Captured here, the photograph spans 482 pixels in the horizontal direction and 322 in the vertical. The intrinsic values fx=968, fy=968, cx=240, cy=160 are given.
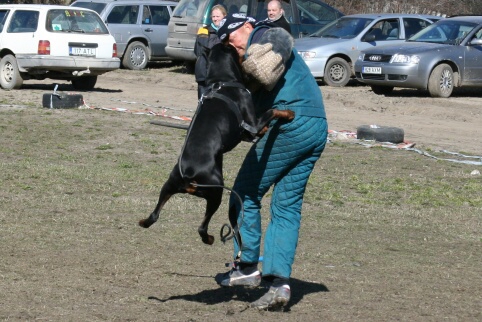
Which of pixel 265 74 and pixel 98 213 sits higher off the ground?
pixel 265 74

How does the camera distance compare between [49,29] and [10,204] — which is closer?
[10,204]

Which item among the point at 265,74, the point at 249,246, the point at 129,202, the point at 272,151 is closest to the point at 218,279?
the point at 249,246

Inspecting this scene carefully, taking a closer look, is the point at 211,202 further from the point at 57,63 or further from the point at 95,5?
the point at 95,5

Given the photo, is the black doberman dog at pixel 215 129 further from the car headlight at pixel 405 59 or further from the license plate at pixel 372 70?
A: the license plate at pixel 372 70

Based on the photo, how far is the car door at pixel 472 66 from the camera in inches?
781

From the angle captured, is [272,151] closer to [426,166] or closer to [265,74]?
[265,74]

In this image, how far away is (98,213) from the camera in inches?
334

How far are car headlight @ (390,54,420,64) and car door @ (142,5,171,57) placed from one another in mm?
8582

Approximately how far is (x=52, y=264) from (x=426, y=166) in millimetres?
6253

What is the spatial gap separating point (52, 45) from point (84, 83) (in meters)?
1.59

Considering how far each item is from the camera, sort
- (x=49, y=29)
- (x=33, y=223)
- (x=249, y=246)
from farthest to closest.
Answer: (x=49, y=29) → (x=33, y=223) → (x=249, y=246)

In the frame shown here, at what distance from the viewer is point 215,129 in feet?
17.4

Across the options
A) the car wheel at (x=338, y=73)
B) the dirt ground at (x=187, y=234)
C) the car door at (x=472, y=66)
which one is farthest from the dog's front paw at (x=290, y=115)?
the car wheel at (x=338, y=73)

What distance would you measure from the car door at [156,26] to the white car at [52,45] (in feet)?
19.4
